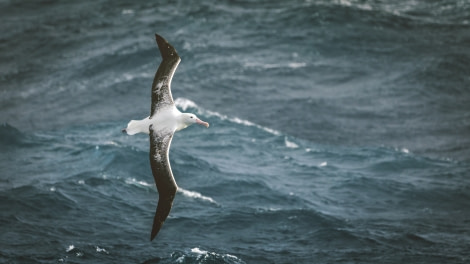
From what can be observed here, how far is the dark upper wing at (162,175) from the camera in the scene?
14.7 metres

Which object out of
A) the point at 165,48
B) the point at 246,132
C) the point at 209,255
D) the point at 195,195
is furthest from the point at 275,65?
the point at 165,48

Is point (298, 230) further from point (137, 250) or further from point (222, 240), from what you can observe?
point (137, 250)

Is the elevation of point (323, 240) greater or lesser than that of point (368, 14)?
lesser

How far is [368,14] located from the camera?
50719 mm

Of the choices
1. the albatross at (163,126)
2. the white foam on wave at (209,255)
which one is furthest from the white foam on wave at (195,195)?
the albatross at (163,126)

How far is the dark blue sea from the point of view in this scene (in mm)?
23766

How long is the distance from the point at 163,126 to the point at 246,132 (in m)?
20.1

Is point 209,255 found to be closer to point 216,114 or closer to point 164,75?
point 164,75

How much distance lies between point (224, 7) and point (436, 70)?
19.5m

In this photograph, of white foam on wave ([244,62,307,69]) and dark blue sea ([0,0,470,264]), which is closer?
dark blue sea ([0,0,470,264])

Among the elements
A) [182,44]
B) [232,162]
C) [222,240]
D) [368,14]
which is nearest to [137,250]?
[222,240]

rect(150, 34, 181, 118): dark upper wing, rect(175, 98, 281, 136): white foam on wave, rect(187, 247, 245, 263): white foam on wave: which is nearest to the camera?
rect(150, 34, 181, 118): dark upper wing

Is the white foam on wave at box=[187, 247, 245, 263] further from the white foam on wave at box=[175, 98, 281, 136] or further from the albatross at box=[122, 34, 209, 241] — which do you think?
the white foam on wave at box=[175, 98, 281, 136]

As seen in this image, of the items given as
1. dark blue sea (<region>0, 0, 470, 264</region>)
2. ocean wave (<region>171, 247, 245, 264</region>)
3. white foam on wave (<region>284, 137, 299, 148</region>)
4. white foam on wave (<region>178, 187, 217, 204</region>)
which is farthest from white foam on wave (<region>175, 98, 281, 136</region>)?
ocean wave (<region>171, 247, 245, 264</region>)
